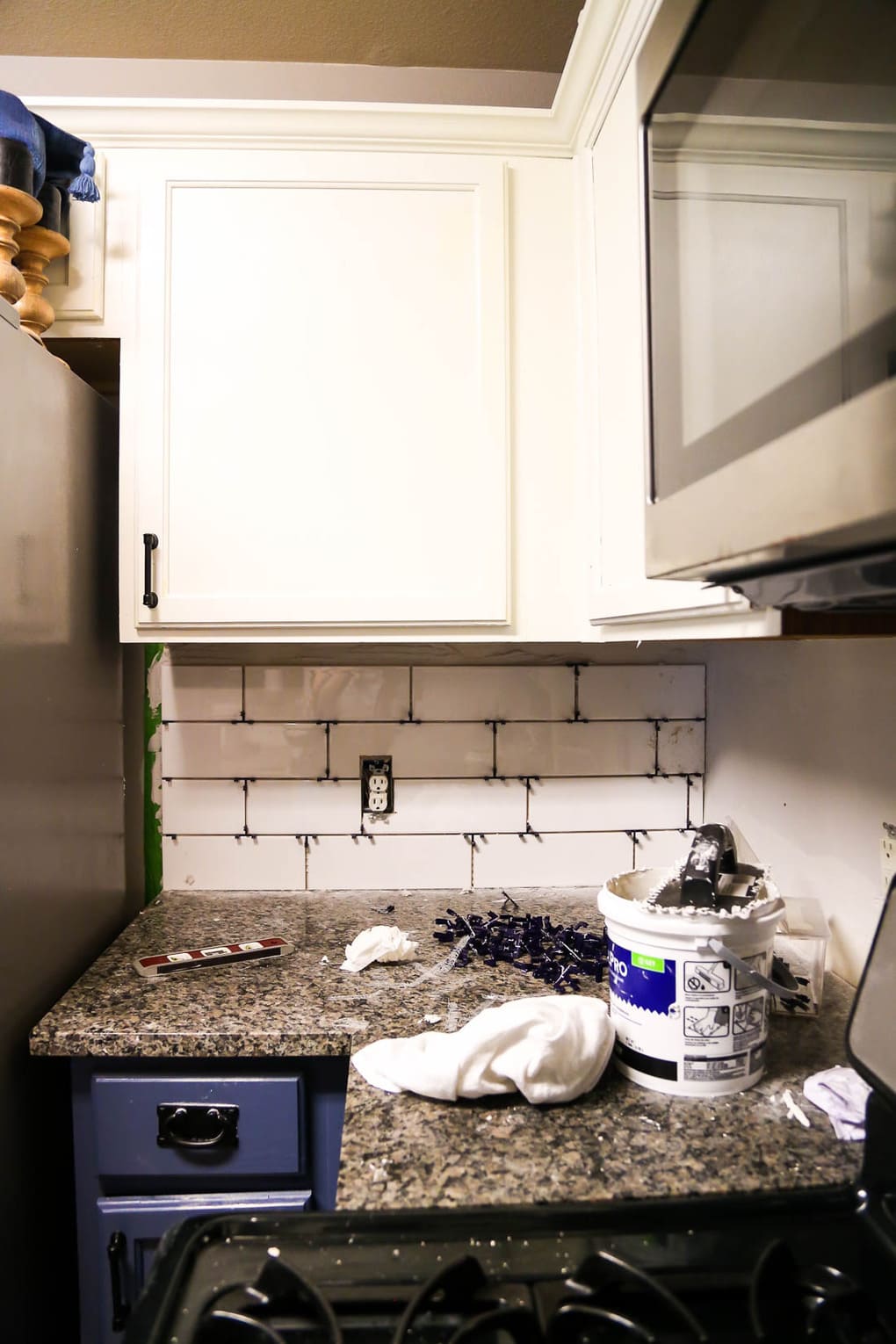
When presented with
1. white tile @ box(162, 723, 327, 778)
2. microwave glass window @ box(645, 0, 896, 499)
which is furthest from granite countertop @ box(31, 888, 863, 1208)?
microwave glass window @ box(645, 0, 896, 499)

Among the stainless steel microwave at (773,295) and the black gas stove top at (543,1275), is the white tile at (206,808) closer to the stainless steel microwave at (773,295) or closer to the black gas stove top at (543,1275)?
the black gas stove top at (543,1275)

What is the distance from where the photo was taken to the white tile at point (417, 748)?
1.65m

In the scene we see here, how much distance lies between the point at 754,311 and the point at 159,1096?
46.5 inches

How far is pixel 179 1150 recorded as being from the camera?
1119 mm

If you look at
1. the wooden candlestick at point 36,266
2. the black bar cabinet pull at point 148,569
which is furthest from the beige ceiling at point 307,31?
the black bar cabinet pull at point 148,569

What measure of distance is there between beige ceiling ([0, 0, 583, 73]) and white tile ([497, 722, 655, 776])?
4.54ft

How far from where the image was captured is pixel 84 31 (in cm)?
160

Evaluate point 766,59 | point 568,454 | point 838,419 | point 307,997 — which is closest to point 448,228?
point 568,454

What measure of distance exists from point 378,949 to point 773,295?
1.06m

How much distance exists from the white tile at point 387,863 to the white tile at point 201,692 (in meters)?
0.33

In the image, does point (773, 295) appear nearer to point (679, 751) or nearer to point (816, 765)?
point (816, 765)

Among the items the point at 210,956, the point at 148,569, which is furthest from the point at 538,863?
the point at 148,569

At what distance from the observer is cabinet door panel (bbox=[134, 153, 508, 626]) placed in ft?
4.37

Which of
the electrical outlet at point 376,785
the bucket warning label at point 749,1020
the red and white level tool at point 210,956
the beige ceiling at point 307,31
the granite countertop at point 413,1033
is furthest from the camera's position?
the electrical outlet at point 376,785
